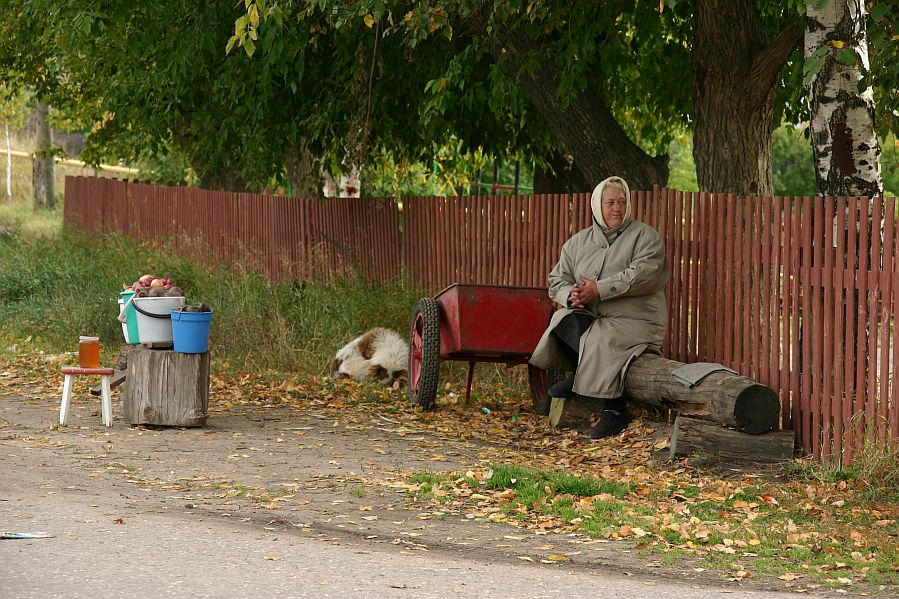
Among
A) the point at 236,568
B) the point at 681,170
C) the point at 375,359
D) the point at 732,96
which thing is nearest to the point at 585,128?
the point at 732,96

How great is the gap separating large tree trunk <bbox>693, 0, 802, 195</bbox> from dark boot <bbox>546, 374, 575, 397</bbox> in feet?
10.6

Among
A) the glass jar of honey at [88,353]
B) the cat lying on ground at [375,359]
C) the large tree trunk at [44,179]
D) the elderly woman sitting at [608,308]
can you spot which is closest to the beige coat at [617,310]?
the elderly woman sitting at [608,308]

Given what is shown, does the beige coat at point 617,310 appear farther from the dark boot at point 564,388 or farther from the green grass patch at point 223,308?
the green grass patch at point 223,308

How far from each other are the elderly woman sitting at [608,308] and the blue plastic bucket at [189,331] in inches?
102

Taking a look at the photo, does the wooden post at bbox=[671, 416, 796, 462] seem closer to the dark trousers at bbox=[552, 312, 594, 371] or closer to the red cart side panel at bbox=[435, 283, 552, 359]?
the dark trousers at bbox=[552, 312, 594, 371]

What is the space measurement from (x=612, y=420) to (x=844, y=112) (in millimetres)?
2811

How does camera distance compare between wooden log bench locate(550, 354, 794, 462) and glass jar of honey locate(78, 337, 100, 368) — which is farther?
glass jar of honey locate(78, 337, 100, 368)

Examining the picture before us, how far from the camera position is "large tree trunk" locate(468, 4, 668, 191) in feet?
42.5

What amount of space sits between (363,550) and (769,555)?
6.62 feet

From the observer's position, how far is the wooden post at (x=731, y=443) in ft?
27.6

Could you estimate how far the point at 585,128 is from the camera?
13.2 metres

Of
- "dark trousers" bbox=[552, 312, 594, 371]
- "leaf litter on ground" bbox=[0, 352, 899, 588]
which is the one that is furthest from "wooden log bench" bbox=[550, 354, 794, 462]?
"dark trousers" bbox=[552, 312, 594, 371]

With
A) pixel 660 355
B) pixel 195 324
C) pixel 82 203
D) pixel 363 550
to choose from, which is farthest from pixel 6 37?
pixel 363 550

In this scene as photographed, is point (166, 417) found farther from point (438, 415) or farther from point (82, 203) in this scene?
point (82, 203)
